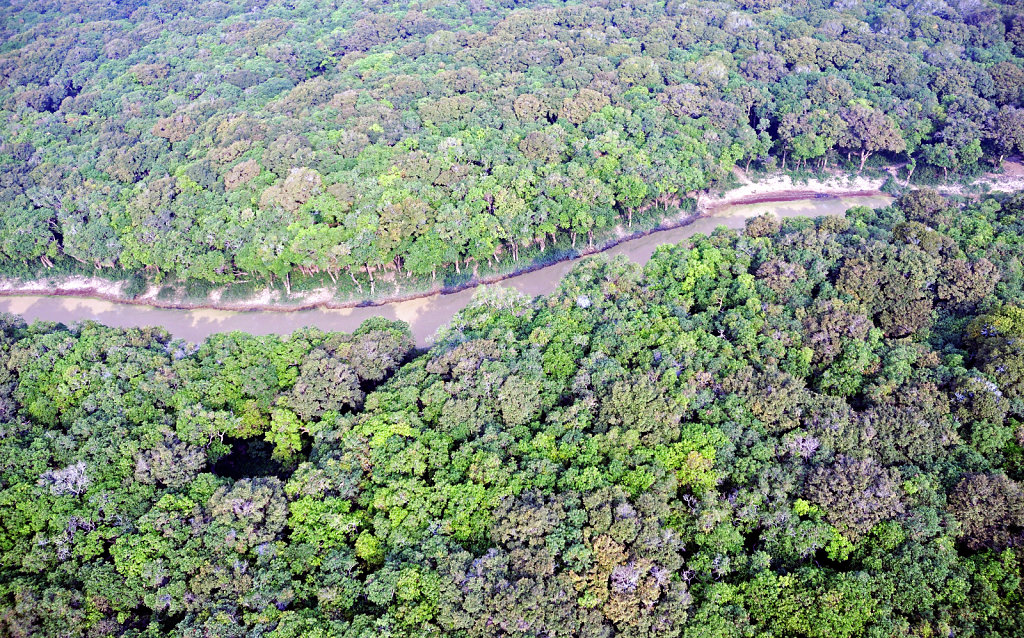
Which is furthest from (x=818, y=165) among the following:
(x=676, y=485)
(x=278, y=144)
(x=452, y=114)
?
(x=278, y=144)

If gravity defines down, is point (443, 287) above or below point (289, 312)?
above

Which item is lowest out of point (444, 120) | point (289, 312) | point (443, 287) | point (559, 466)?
point (289, 312)

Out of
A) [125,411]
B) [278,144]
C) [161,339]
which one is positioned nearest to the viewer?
[125,411]

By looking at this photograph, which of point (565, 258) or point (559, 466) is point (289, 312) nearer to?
point (565, 258)

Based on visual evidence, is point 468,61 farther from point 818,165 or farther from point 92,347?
point 92,347

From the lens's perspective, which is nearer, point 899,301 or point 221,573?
point 221,573

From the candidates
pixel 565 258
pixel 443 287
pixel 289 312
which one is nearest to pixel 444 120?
pixel 443 287

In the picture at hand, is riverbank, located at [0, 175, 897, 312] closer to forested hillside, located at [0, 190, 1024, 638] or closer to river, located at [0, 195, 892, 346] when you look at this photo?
river, located at [0, 195, 892, 346]
